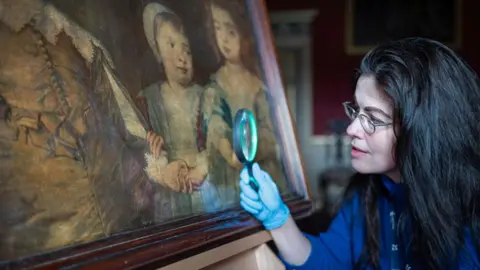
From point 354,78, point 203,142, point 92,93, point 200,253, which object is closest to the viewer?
point 92,93

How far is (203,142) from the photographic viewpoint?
954 millimetres

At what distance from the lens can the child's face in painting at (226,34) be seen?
41.6 inches

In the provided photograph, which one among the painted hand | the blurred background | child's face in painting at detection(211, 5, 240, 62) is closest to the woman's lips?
child's face in painting at detection(211, 5, 240, 62)

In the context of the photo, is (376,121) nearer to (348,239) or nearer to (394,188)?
(394,188)

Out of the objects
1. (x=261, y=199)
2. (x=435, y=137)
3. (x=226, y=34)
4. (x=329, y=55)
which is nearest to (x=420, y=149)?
(x=435, y=137)

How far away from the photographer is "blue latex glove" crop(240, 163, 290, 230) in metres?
0.99

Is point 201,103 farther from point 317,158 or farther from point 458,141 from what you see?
point 317,158

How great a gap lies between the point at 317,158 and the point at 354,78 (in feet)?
16.3

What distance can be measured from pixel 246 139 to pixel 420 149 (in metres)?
0.33

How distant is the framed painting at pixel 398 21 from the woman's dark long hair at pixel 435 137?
15.8ft

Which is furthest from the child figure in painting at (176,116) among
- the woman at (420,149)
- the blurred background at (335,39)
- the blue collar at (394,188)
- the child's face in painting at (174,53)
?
the blurred background at (335,39)

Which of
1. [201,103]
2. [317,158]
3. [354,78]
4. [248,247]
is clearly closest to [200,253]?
[248,247]

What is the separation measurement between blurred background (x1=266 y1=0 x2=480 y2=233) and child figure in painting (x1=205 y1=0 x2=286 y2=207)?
15.4 feet

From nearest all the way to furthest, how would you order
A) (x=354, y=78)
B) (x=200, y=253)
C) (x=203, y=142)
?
1. (x=200, y=253)
2. (x=203, y=142)
3. (x=354, y=78)
